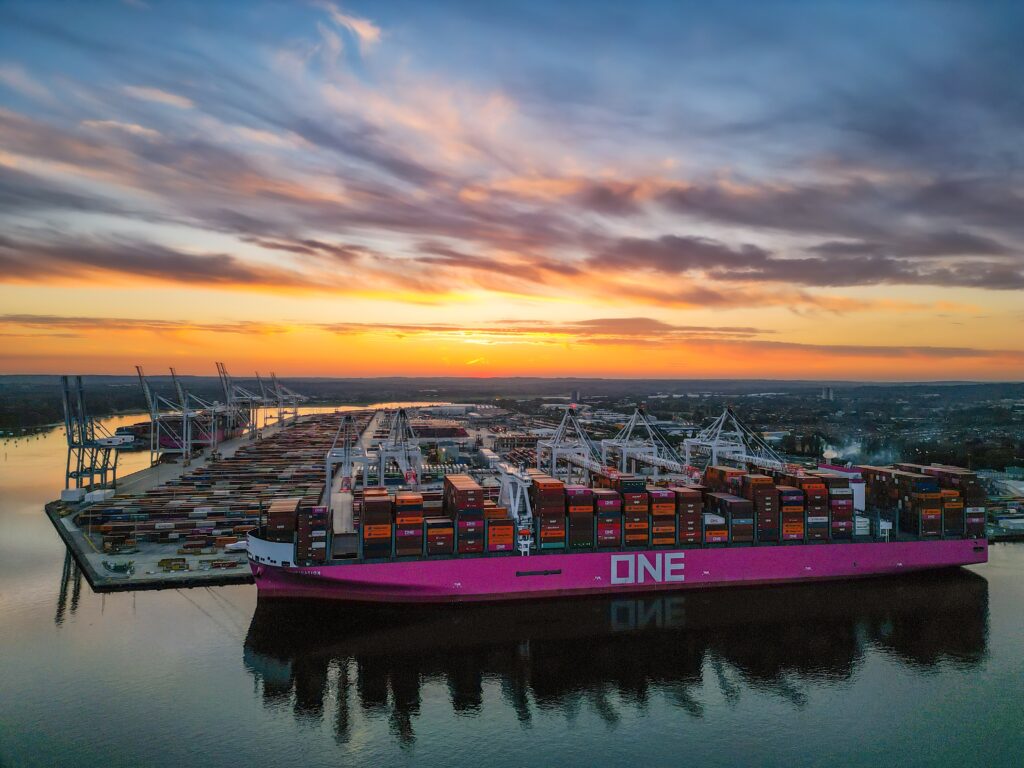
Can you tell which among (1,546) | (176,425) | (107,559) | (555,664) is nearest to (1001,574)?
(555,664)

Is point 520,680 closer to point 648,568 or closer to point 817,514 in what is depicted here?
point 648,568

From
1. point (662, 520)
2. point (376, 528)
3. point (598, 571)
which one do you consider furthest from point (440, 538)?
point (662, 520)

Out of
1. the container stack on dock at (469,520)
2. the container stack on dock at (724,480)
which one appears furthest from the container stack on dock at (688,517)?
the container stack on dock at (469,520)

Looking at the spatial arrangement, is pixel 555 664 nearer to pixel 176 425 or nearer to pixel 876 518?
pixel 876 518

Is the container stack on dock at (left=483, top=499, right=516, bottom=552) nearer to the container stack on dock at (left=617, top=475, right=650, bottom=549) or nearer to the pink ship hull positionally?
the pink ship hull

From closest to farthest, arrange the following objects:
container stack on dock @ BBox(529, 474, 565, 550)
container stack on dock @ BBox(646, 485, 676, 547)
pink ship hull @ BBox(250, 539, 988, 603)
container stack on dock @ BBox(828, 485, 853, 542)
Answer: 1. pink ship hull @ BBox(250, 539, 988, 603)
2. container stack on dock @ BBox(529, 474, 565, 550)
3. container stack on dock @ BBox(646, 485, 676, 547)
4. container stack on dock @ BBox(828, 485, 853, 542)

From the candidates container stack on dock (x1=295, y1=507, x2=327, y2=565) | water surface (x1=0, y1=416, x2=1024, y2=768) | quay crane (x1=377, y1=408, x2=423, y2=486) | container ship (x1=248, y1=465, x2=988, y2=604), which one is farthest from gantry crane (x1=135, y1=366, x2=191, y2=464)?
container stack on dock (x1=295, y1=507, x2=327, y2=565)

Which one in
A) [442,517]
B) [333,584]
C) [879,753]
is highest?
[442,517]
